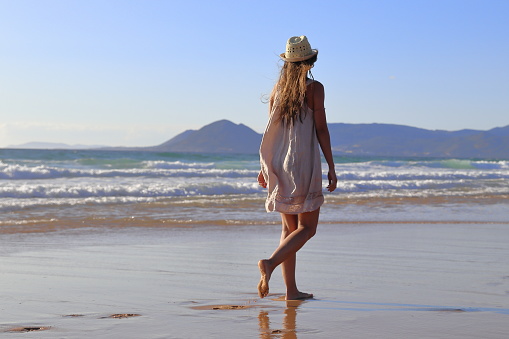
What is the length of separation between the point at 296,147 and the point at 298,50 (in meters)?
0.59

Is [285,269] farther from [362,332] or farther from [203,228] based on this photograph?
[203,228]

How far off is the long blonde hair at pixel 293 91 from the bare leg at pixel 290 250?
2.02ft

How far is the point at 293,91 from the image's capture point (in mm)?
4152

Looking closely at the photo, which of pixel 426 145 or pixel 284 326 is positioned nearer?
pixel 284 326

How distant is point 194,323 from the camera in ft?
11.7

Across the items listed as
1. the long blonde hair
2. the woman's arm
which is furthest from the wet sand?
the long blonde hair

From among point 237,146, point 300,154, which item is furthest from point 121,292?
point 237,146

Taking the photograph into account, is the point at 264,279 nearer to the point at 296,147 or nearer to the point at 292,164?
the point at 292,164

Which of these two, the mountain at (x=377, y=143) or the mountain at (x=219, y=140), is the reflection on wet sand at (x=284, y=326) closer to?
the mountain at (x=377, y=143)

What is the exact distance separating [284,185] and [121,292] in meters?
1.33

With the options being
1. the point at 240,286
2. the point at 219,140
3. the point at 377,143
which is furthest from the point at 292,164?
the point at 377,143

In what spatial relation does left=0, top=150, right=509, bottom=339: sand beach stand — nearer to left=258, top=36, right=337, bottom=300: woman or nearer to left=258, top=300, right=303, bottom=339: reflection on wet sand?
left=258, top=300, right=303, bottom=339: reflection on wet sand

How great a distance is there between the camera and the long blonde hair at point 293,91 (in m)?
4.14

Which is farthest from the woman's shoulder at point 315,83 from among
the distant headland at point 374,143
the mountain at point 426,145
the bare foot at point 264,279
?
the mountain at point 426,145
